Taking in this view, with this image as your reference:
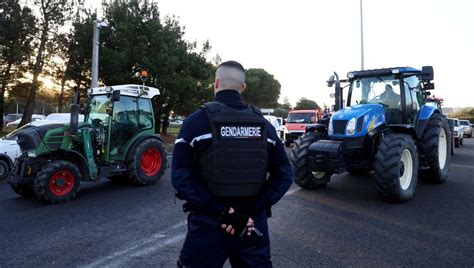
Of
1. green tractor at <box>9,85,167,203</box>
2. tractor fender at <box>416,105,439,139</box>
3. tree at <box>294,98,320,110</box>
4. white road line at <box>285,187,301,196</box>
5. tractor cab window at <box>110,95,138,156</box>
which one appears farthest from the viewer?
tree at <box>294,98,320,110</box>

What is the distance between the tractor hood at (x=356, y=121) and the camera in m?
6.96

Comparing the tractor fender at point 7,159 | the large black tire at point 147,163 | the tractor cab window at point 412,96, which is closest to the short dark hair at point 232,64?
the large black tire at point 147,163

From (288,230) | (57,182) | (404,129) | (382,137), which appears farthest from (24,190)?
(404,129)

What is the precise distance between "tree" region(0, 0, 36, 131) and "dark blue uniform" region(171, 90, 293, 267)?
2132 centimetres

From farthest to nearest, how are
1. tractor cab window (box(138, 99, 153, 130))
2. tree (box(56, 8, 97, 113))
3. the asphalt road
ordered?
tree (box(56, 8, 97, 113)), tractor cab window (box(138, 99, 153, 130)), the asphalt road

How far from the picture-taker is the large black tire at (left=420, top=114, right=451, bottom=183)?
7617 mm

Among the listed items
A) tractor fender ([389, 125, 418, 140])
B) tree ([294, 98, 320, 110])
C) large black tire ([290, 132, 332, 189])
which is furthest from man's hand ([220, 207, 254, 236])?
tree ([294, 98, 320, 110])

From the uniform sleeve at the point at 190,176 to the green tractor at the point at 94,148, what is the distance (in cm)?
513

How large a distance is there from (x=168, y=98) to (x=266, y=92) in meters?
51.0

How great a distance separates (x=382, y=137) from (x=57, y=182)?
6190 mm

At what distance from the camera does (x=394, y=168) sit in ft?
20.2

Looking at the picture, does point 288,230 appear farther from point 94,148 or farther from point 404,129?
point 94,148

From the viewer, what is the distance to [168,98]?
21812mm

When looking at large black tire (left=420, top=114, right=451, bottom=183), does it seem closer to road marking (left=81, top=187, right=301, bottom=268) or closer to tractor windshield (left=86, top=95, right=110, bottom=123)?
road marking (left=81, top=187, right=301, bottom=268)
